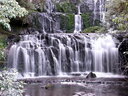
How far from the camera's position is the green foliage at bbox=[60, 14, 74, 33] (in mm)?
25266

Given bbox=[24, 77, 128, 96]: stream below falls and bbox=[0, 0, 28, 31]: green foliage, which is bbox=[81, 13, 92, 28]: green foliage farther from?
bbox=[0, 0, 28, 31]: green foliage

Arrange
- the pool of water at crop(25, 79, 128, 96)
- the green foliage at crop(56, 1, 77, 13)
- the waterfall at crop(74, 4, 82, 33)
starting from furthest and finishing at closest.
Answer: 1. the green foliage at crop(56, 1, 77, 13)
2. the waterfall at crop(74, 4, 82, 33)
3. the pool of water at crop(25, 79, 128, 96)

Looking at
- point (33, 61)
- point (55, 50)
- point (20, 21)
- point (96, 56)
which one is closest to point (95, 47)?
point (96, 56)

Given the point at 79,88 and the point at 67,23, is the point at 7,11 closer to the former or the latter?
the point at 79,88

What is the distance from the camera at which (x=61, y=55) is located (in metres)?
18.5

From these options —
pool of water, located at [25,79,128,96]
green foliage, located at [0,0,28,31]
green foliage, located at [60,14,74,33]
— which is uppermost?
green foliage, located at [60,14,74,33]

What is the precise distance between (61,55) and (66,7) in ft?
33.2

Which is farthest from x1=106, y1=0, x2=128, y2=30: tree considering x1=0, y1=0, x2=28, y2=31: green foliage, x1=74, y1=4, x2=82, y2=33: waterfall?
x1=74, y1=4, x2=82, y2=33: waterfall

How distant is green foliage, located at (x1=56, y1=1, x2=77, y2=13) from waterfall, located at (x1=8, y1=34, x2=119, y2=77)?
312 inches

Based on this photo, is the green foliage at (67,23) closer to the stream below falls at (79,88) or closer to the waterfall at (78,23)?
the waterfall at (78,23)

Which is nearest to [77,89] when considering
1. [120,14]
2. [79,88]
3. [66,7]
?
[79,88]

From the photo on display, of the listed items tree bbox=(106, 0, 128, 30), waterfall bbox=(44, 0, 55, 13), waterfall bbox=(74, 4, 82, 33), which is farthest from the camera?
waterfall bbox=(74, 4, 82, 33)

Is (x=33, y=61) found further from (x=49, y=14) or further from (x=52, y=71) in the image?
(x=49, y=14)

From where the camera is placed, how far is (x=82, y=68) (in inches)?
731
